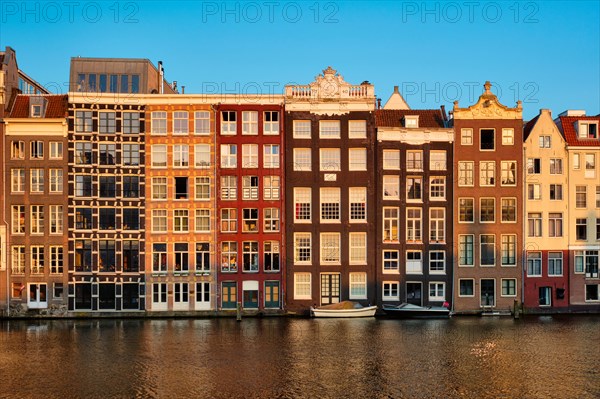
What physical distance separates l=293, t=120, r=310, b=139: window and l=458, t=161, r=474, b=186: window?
49.7 ft

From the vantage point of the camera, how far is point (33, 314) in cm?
6425

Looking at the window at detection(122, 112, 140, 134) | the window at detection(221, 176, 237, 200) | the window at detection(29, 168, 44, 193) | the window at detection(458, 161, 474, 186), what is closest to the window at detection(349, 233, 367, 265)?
the window at detection(458, 161, 474, 186)

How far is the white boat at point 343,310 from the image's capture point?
6306 cm

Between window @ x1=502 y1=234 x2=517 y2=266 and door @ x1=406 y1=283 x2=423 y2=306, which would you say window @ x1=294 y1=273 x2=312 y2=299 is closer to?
door @ x1=406 y1=283 x2=423 y2=306

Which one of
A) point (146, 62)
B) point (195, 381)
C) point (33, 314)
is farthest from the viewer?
point (146, 62)

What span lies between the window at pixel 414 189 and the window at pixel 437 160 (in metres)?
1.83

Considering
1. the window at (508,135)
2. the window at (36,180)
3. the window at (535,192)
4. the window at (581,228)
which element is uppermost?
the window at (508,135)

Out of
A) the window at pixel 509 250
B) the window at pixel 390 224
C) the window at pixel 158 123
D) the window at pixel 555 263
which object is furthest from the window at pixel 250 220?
the window at pixel 555 263

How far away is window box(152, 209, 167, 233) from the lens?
2618 inches

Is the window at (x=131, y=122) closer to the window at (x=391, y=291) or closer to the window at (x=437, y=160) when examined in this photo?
the window at (x=391, y=291)

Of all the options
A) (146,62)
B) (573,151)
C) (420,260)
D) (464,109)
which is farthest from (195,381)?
(146,62)

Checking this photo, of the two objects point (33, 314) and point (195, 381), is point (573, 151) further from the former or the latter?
point (33, 314)

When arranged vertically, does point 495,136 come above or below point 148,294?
above

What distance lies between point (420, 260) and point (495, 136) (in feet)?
46.3
